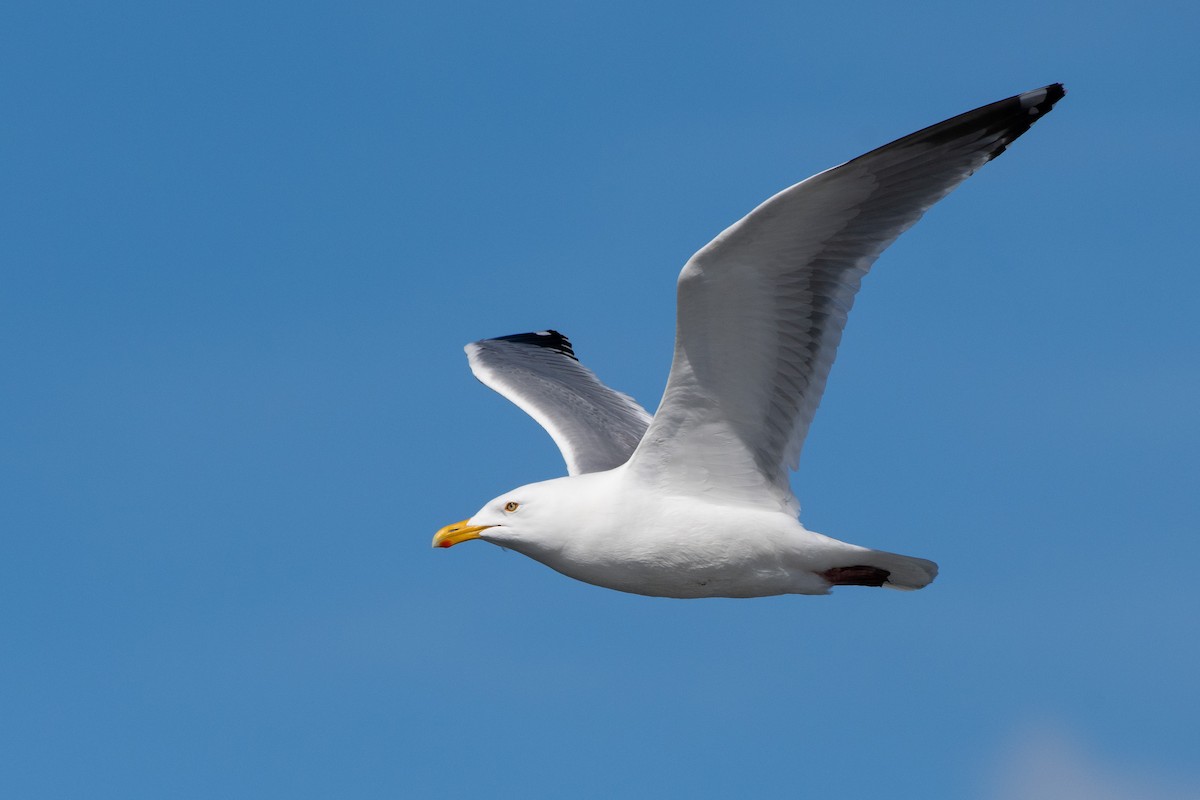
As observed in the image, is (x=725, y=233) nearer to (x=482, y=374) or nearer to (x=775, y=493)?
(x=775, y=493)

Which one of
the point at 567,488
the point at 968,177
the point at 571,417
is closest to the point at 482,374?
the point at 571,417

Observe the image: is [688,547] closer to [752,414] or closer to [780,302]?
[752,414]

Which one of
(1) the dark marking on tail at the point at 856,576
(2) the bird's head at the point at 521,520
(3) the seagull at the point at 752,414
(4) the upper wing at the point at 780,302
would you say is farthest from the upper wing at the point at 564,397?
(1) the dark marking on tail at the point at 856,576

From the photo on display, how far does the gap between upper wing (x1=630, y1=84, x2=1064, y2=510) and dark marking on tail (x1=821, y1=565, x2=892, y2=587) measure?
0.58m

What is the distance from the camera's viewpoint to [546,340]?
18.5 m

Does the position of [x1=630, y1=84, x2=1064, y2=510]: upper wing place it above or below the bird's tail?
above

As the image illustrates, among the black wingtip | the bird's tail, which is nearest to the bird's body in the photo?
the bird's tail

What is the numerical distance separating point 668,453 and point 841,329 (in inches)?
62.2

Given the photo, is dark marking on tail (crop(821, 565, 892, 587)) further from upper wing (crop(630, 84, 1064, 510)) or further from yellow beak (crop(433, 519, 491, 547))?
yellow beak (crop(433, 519, 491, 547))

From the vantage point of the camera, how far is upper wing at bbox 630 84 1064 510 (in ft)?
35.3

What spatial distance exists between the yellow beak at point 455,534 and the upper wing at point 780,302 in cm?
138

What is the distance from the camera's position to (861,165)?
10.7 meters

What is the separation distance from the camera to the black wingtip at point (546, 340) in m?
18.2

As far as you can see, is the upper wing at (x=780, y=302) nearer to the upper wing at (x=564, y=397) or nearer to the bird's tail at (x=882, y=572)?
the bird's tail at (x=882, y=572)
